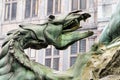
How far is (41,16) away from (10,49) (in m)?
15.6

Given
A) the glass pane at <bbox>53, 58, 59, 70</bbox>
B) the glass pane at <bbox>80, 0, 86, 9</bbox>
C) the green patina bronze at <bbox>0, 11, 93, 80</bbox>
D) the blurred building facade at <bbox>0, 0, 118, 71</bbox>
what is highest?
the green patina bronze at <bbox>0, 11, 93, 80</bbox>

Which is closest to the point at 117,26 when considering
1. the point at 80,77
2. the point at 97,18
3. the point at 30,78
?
the point at 80,77

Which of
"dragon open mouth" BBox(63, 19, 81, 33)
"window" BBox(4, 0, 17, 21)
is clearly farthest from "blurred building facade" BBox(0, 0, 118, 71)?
"dragon open mouth" BBox(63, 19, 81, 33)

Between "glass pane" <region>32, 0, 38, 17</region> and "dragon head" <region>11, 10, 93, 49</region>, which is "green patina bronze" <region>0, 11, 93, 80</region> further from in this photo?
"glass pane" <region>32, 0, 38, 17</region>

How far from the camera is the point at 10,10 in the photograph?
1859 cm

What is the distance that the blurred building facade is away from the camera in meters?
16.5

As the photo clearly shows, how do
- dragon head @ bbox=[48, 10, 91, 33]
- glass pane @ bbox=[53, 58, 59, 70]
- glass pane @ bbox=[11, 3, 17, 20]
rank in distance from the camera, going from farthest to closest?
glass pane @ bbox=[11, 3, 17, 20]
glass pane @ bbox=[53, 58, 59, 70]
dragon head @ bbox=[48, 10, 91, 33]

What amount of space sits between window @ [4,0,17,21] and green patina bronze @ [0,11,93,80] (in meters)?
16.2

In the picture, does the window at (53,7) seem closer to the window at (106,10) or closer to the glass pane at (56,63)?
the window at (106,10)

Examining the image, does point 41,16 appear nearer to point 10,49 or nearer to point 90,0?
point 90,0

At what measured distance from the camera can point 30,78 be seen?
216 centimetres

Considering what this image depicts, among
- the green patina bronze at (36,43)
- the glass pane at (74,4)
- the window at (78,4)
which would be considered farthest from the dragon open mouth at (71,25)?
the glass pane at (74,4)

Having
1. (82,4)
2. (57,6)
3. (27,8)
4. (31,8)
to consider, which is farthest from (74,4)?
(27,8)

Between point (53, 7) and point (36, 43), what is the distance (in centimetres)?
1548
